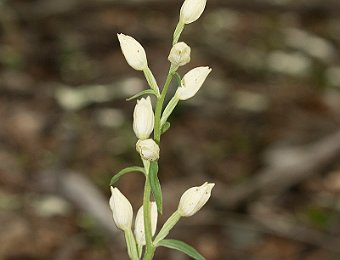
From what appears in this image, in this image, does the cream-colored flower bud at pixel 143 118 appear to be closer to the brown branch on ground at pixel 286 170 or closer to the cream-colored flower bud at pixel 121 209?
the cream-colored flower bud at pixel 121 209

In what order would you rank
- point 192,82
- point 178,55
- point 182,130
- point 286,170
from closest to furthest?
1. point 178,55
2. point 192,82
3. point 286,170
4. point 182,130

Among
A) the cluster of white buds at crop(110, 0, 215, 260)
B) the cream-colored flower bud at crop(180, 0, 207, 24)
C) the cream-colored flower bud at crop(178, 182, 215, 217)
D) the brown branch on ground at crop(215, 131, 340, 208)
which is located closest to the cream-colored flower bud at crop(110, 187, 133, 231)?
the cluster of white buds at crop(110, 0, 215, 260)

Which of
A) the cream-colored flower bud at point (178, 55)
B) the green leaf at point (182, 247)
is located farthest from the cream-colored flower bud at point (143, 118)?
the green leaf at point (182, 247)

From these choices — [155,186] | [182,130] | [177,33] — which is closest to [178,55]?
[177,33]

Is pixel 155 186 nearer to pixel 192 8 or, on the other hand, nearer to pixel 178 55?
pixel 178 55

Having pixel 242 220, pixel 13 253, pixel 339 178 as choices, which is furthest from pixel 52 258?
pixel 339 178

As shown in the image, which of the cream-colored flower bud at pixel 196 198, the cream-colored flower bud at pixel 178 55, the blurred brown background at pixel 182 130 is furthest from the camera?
the blurred brown background at pixel 182 130
